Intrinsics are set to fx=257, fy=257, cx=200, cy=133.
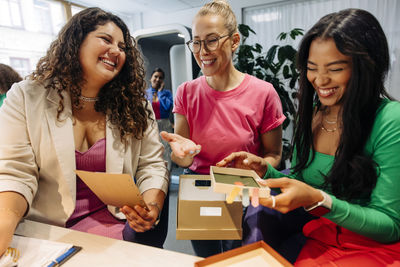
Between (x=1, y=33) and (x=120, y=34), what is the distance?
11.5 feet

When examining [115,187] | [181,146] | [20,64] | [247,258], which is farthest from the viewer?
[20,64]

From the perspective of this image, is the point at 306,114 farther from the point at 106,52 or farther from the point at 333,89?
the point at 106,52

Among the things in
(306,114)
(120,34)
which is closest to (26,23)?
(120,34)

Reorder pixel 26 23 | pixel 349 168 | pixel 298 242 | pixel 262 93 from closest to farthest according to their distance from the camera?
pixel 349 168 → pixel 298 242 → pixel 262 93 → pixel 26 23

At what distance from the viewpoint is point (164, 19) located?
538 centimetres

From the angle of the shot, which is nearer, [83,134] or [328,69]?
[328,69]

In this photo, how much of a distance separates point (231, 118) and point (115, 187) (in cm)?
78

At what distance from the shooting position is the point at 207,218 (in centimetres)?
86

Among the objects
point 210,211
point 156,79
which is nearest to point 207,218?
point 210,211

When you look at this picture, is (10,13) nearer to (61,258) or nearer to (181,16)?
(181,16)

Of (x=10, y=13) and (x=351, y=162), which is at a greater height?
(x=10, y=13)

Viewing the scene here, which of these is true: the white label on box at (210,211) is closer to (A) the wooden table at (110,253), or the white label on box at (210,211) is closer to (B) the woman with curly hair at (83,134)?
(A) the wooden table at (110,253)

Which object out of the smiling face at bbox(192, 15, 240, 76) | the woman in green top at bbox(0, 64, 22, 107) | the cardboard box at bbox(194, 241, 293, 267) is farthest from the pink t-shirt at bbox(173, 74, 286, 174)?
the woman in green top at bbox(0, 64, 22, 107)

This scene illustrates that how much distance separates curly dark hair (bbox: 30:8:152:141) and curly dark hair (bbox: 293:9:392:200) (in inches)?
33.7
